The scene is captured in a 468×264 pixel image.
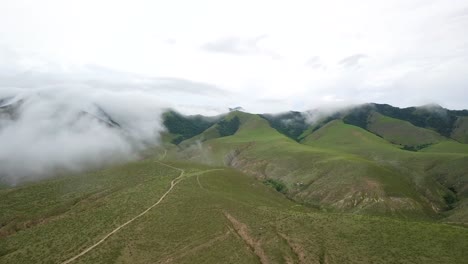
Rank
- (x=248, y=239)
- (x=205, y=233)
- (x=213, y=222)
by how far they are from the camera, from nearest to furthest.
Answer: (x=248, y=239)
(x=205, y=233)
(x=213, y=222)

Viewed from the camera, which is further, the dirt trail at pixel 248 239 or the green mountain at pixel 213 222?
the dirt trail at pixel 248 239

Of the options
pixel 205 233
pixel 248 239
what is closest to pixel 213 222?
pixel 205 233

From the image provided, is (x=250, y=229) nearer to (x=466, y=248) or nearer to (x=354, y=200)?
(x=466, y=248)

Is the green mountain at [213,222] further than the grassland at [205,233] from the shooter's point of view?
Yes

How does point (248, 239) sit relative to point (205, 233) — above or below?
below

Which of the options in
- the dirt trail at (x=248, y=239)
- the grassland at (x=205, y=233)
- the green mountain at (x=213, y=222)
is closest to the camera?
the grassland at (x=205, y=233)

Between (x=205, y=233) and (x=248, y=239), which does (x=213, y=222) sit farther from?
(x=248, y=239)

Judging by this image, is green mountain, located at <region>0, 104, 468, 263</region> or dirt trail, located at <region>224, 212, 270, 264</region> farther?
dirt trail, located at <region>224, 212, 270, 264</region>

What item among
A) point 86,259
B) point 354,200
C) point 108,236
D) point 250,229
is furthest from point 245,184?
point 86,259

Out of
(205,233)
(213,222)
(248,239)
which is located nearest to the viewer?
(248,239)

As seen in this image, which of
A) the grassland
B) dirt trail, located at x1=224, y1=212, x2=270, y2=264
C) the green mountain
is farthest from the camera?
dirt trail, located at x1=224, y1=212, x2=270, y2=264

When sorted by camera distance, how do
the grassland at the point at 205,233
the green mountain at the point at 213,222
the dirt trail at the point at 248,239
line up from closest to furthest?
1. the grassland at the point at 205,233
2. the green mountain at the point at 213,222
3. the dirt trail at the point at 248,239

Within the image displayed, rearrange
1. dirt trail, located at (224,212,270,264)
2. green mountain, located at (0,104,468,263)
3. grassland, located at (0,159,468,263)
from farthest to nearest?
dirt trail, located at (224,212,270,264), green mountain, located at (0,104,468,263), grassland, located at (0,159,468,263)

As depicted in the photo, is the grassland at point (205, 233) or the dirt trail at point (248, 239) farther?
the dirt trail at point (248, 239)
